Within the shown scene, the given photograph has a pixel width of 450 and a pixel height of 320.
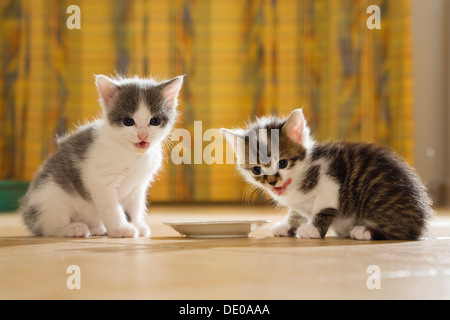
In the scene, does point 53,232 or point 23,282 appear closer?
point 23,282

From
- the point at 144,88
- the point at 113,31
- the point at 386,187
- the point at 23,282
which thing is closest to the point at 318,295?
the point at 23,282

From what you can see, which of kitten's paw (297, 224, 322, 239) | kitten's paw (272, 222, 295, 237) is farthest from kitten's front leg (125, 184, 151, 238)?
kitten's paw (297, 224, 322, 239)

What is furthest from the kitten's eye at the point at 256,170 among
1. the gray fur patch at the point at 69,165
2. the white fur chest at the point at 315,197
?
the gray fur patch at the point at 69,165

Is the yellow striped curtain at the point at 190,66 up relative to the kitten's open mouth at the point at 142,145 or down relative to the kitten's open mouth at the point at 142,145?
up

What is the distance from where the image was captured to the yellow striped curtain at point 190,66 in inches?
207

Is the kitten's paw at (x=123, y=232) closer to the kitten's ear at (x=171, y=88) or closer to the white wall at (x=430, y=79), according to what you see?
the kitten's ear at (x=171, y=88)

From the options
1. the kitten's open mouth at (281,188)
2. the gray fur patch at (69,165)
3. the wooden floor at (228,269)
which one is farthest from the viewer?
the gray fur patch at (69,165)

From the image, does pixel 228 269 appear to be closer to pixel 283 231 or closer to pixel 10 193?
pixel 283 231

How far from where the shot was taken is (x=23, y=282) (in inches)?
46.0

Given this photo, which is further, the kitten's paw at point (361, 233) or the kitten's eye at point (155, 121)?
the kitten's eye at point (155, 121)

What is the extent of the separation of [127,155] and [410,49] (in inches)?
134

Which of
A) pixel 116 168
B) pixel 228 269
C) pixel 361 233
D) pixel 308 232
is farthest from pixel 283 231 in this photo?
pixel 228 269

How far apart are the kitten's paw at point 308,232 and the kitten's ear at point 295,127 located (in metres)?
0.29

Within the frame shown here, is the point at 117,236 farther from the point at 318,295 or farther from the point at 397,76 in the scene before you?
the point at 397,76
